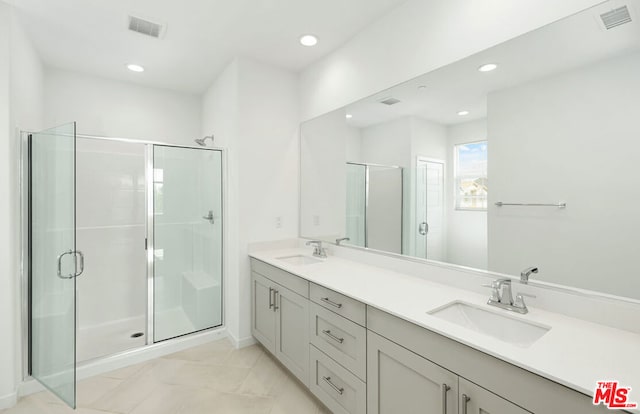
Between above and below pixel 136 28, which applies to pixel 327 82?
below

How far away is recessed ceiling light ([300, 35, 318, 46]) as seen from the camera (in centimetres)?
245

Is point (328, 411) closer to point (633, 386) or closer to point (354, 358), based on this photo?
point (354, 358)

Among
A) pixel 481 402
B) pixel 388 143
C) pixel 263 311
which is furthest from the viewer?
pixel 263 311

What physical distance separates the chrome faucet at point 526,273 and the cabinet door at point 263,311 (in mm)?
1714

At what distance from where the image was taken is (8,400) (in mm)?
1994

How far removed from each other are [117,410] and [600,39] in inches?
133

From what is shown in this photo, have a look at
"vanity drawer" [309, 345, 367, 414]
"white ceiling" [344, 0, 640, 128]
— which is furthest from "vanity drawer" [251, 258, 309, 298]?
"white ceiling" [344, 0, 640, 128]

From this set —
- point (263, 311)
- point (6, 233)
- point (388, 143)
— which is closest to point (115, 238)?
point (6, 233)

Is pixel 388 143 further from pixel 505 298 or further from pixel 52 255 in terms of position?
pixel 52 255

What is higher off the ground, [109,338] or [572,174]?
[572,174]

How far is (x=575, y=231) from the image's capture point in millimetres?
1356

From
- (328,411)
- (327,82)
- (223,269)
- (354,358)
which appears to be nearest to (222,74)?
(327,82)

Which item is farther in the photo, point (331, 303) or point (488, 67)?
point (331, 303)

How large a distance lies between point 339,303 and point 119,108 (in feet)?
11.0
